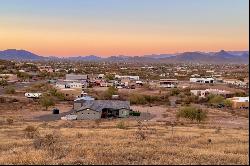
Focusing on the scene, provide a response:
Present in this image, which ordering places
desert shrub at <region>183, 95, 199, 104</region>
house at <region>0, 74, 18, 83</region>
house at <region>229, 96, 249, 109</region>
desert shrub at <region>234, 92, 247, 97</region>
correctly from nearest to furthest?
house at <region>229, 96, 249, 109</region>, desert shrub at <region>183, 95, 199, 104</region>, desert shrub at <region>234, 92, 247, 97</region>, house at <region>0, 74, 18, 83</region>

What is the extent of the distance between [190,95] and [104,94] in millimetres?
18772

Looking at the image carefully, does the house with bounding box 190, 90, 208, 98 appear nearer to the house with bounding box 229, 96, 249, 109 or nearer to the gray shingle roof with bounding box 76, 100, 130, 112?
the house with bounding box 229, 96, 249, 109

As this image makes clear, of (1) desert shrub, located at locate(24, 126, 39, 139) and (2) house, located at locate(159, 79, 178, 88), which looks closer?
(1) desert shrub, located at locate(24, 126, 39, 139)

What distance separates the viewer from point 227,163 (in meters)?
14.9

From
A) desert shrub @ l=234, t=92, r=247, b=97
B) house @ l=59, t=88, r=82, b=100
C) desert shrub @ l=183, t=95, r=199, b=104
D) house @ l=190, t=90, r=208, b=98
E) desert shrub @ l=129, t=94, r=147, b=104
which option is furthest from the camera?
desert shrub @ l=234, t=92, r=247, b=97

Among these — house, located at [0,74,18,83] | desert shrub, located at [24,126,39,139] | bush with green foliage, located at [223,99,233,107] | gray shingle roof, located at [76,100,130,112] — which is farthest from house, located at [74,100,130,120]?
house, located at [0,74,18,83]

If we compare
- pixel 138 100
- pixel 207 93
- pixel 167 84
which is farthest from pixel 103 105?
pixel 167 84

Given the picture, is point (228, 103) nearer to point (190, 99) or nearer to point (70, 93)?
point (190, 99)

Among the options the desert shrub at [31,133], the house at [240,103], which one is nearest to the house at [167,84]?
the house at [240,103]

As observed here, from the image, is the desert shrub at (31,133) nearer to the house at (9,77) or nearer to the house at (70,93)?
the house at (70,93)

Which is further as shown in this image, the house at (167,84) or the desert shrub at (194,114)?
the house at (167,84)

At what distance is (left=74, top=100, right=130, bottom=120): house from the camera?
60594 mm

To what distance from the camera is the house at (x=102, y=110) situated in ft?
199

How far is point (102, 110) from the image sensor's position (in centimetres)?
6278
